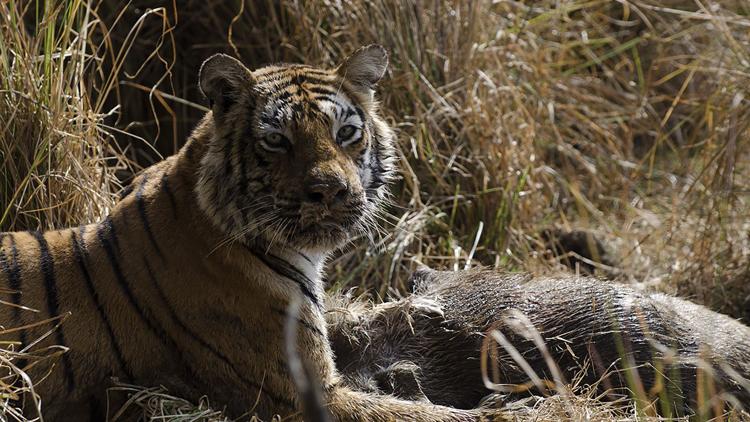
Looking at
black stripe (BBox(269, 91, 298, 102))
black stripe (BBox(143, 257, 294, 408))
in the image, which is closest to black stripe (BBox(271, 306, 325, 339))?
black stripe (BBox(143, 257, 294, 408))

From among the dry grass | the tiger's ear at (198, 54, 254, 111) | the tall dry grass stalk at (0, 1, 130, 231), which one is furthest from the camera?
the dry grass

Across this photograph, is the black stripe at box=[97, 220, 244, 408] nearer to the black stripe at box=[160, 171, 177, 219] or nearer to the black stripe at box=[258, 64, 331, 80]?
the black stripe at box=[160, 171, 177, 219]

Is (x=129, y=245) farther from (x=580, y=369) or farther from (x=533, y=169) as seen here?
(x=533, y=169)

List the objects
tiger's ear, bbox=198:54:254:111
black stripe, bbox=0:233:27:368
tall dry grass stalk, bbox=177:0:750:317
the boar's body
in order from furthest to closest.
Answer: tall dry grass stalk, bbox=177:0:750:317
the boar's body
tiger's ear, bbox=198:54:254:111
black stripe, bbox=0:233:27:368

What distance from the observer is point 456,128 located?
573cm

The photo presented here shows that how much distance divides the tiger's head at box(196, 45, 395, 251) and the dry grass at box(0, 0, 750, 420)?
1029 mm

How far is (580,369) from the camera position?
3990 mm

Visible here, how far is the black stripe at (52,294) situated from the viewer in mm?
3361

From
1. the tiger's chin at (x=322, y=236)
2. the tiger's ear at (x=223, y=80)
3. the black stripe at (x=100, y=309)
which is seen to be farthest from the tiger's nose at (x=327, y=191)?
the black stripe at (x=100, y=309)

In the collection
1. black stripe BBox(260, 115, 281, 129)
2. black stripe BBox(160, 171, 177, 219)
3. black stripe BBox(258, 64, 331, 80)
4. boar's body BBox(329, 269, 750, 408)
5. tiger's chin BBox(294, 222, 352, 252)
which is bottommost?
boar's body BBox(329, 269, 750, 408)

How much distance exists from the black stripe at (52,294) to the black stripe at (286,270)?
2.23 ft

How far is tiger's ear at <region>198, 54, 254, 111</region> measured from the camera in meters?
3.56

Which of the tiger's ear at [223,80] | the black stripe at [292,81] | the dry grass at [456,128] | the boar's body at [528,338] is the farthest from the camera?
the dry grass at [456,128]

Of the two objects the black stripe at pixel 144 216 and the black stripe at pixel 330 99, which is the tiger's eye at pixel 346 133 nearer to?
the black stripe at pixel 330 99
